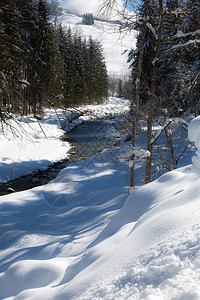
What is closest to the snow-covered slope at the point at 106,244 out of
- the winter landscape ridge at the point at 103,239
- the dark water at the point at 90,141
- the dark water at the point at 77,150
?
the winter landscape ridge at the point at 103,239

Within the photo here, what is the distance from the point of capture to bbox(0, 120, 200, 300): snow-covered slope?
1.32 meters

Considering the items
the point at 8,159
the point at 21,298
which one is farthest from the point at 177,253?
the point at 8,159

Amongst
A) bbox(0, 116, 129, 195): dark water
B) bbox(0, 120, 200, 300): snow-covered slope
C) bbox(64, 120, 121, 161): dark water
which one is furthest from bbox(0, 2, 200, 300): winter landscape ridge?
bbox(64, 120, 121, 161): dark water

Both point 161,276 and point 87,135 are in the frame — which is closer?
point 161,276

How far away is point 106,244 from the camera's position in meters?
2.55

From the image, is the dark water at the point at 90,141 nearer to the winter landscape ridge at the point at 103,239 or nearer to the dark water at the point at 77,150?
the dark water at the point at 77,150

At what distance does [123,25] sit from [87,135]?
1611cm

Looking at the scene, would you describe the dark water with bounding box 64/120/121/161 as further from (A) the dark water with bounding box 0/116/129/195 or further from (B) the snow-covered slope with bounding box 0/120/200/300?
(B) the snow-covered slope with bounding box 0/120/200/300

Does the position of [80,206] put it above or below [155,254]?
below

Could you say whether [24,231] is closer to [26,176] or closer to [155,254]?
[155,254]

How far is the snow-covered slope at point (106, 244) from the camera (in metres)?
1.32

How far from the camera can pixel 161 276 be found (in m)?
1.29

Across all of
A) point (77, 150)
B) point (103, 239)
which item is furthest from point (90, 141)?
point (103, 239)

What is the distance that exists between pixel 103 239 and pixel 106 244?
0.76m
